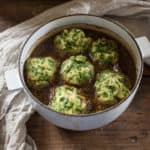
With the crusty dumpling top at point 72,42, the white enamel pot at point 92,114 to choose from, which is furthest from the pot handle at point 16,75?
the crusty dumpling top at point 72,42

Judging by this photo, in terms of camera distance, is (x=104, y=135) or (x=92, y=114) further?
(x=104, y=135)

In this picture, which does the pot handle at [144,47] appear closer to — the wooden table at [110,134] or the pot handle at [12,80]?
the wooden table at [110,134]

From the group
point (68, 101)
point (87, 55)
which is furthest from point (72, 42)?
point (68, 101)

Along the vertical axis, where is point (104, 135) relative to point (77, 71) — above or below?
below

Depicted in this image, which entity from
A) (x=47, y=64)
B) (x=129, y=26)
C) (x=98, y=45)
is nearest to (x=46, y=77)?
(x=47, y=64)

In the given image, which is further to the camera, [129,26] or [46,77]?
[129,26]

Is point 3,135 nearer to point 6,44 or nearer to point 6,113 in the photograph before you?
point 6,113

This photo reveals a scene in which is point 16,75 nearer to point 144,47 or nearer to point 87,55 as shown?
point 87,55
